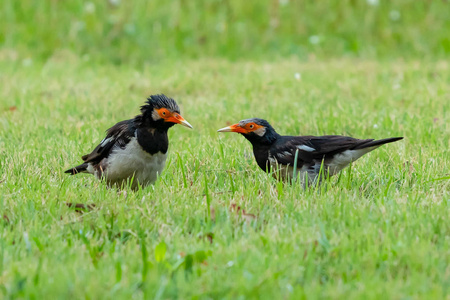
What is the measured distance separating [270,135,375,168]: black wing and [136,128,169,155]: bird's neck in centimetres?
95

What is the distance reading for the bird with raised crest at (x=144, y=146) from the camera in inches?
192

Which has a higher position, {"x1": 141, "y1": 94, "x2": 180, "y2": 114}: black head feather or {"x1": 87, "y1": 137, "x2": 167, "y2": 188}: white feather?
{"x1": 141, "y1": 94, "x2": 180, "y2": 114}: black head feather

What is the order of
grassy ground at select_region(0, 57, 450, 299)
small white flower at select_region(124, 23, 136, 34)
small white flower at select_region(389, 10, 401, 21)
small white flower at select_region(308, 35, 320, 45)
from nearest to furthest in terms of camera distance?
grassy ground at select_region(0, 57, 450, 299) < small white flower at select_region(124, 23, 136, 34) < small white flower at select_region(308, 35, 320, 45) < small white flower at select_region(389, 10, 401, 21)

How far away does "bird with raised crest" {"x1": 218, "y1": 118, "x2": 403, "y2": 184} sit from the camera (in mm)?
5203

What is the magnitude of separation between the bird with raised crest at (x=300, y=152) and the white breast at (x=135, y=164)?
0.68 m

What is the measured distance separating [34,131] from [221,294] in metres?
4.57

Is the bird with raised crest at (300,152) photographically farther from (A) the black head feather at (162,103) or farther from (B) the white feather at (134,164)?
(B) the white feather at (134,164)

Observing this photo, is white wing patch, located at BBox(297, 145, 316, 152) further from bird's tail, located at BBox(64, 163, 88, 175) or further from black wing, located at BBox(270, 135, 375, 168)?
bird's tail, located at BBox(64, 163, 88, 175)

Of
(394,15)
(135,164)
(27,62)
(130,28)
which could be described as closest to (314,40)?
(394,15)

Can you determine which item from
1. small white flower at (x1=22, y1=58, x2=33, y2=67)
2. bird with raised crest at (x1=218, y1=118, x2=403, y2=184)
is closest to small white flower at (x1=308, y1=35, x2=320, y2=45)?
small white flower at (x1=22, y1=58, x2=33, y2=67)

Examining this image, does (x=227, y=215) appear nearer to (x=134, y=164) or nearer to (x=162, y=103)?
(x=134, y=164)

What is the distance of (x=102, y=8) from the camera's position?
1288 cm

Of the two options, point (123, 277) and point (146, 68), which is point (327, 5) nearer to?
point (146, 68)

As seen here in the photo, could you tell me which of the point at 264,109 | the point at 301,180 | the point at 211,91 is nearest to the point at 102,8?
the point at 211,91
